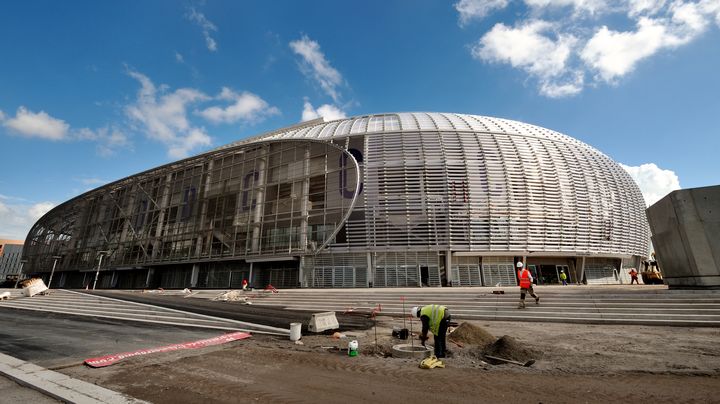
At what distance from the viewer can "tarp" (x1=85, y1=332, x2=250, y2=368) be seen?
7.15m

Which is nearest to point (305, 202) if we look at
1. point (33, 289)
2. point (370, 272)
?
point (370, 272)

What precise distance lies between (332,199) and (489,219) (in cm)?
1565

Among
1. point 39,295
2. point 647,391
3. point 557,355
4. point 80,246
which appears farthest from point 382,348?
point 80,246

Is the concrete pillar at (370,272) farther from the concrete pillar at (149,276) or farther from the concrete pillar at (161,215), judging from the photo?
the concrete pillar at (149,276)

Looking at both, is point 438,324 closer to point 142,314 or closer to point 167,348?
point 167,348

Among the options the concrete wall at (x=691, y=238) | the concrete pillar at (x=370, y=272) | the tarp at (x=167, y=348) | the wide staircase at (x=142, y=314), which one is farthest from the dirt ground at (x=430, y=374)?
the concrete pillar at (x=370, y=272)

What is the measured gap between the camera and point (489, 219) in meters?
30.5

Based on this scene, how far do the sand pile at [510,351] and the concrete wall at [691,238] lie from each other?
38.1 ft

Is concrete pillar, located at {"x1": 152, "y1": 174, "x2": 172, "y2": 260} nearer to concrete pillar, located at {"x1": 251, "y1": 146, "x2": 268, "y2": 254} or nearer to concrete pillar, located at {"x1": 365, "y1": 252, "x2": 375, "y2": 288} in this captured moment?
concrete pillar, located at {"x1": 251, "y1": 146, "x2": 268, "y2": 254}

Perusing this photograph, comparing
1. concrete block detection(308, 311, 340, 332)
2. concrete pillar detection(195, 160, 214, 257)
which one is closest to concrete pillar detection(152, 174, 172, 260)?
concrete pillar detection(195, 160, 214, 257)

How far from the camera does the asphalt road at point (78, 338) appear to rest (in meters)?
7.92

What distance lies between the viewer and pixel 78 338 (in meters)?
10.2

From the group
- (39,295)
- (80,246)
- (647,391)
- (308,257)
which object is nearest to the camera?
(647,391)

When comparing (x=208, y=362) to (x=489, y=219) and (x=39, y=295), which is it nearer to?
(x=489, y=219)
